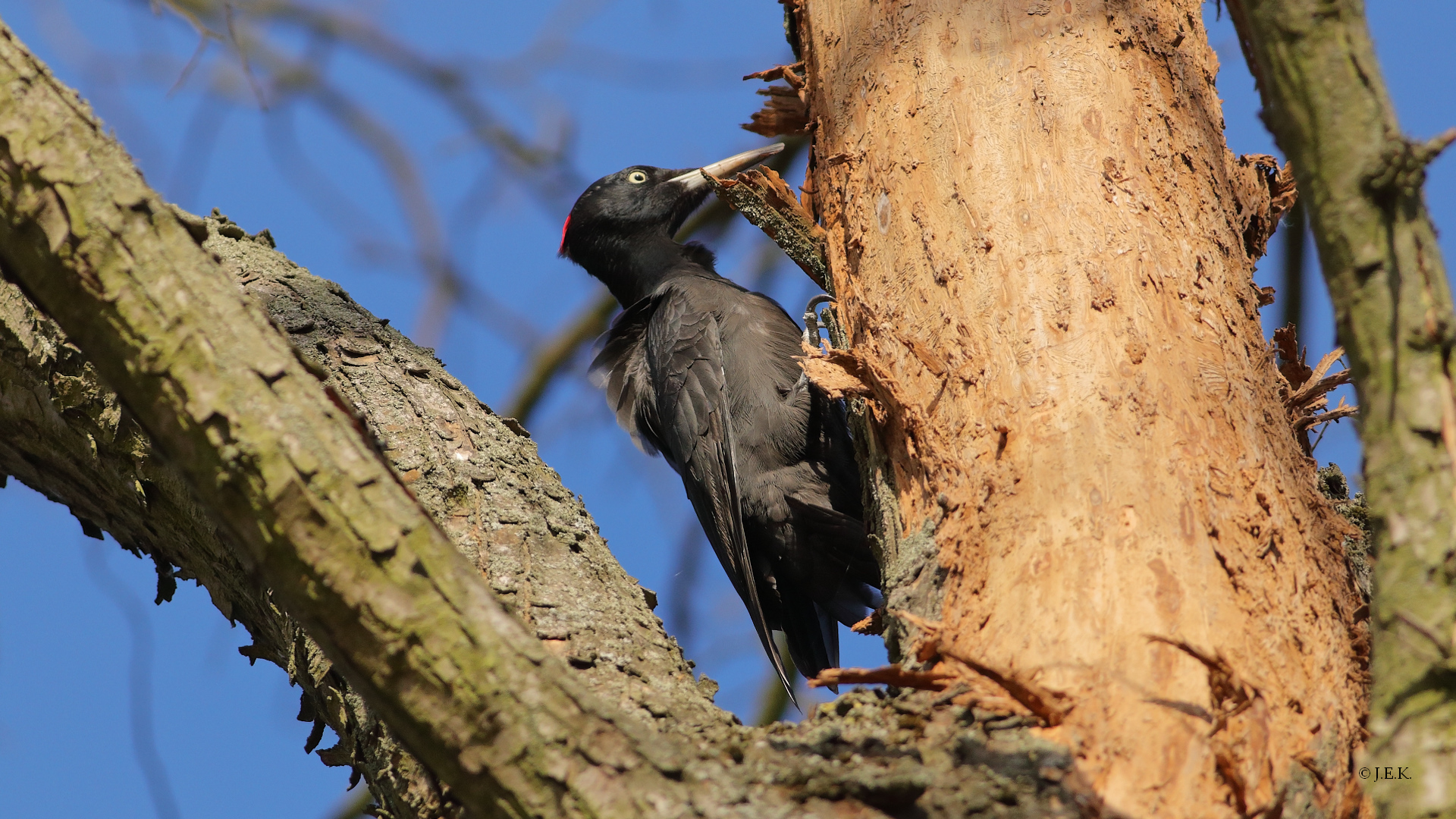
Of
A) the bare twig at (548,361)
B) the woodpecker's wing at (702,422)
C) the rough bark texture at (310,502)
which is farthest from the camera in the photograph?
the bare twig at (548,361)

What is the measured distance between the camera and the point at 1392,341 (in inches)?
42.5

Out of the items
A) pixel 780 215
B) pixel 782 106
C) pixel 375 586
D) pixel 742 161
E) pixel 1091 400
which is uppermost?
pixel 742 161

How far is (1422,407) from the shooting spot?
1.07 meters

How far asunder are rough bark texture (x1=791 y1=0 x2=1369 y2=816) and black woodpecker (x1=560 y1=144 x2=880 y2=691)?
1211 millimetres

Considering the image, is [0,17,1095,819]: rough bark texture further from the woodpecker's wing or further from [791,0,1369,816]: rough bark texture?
the woodpecker's wing

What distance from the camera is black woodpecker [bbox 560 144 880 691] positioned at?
11.9 ft

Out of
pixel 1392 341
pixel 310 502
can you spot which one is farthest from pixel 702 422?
pixel 1392 341

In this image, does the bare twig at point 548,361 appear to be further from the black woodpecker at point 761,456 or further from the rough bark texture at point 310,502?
the rough bark texture at point 310,502

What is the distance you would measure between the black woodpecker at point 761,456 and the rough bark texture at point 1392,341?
2399 mm

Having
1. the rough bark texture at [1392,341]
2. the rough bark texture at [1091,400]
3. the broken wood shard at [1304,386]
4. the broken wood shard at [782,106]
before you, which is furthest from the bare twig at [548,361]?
the rough bark texture at [1392,341]

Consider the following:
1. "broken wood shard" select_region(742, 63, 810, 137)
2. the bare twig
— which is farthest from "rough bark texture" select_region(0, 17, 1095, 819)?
the bare twig

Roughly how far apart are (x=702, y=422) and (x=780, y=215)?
1.05 meters

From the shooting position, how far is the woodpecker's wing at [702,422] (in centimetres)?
358

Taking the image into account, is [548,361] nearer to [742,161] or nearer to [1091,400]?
[742,161]
